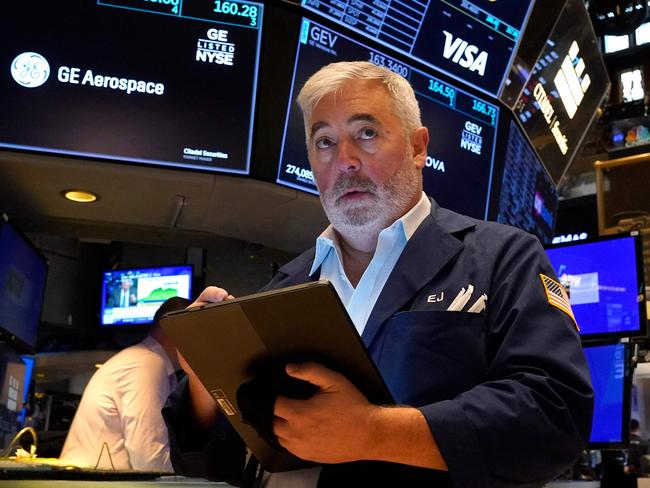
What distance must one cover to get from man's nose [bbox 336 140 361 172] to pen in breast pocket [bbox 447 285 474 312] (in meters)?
0.39

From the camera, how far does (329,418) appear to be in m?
1.05

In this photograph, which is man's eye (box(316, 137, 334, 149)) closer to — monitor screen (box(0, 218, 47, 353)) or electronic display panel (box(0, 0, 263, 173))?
electronic display panel (box(0, 0, 263, 173))

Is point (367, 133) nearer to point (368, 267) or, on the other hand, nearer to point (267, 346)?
point (368, 267)

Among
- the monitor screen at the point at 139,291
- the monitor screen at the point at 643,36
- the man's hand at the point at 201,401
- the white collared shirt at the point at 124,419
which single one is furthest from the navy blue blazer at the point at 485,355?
the monitor screen at the point at 643,36

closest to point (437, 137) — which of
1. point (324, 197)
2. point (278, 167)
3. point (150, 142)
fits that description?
point (278, 167)

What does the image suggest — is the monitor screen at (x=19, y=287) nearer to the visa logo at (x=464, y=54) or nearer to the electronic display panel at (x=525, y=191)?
the visa logo at (x=464, y=54)

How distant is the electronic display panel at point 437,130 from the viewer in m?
3.16

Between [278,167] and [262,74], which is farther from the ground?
[262,74]

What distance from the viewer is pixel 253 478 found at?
1.40 m

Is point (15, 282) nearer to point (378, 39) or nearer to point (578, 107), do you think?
point (378, 39)

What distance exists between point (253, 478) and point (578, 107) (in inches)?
171

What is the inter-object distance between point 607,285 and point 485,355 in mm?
2135

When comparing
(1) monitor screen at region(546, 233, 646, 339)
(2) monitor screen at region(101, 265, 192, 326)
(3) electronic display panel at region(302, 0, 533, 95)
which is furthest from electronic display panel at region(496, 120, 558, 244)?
(2) monitor screen at region(101, 265, 192, 326)

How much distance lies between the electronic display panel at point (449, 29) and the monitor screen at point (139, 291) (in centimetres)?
230
